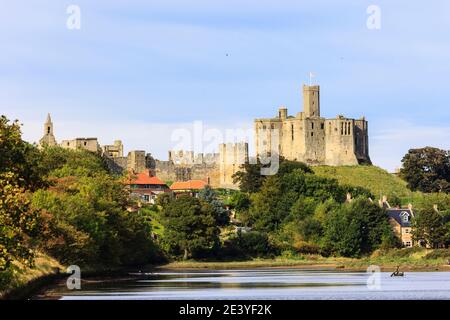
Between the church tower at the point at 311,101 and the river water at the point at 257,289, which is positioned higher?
the church tower at the point at 311,101

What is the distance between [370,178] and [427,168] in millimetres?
6450

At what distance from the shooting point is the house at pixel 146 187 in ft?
415

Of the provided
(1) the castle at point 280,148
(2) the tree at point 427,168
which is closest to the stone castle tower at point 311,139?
(1) the castle at point 280,148

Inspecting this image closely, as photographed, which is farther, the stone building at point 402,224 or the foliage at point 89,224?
the stone building at point 402,224

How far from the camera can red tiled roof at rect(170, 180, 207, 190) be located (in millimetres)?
133062

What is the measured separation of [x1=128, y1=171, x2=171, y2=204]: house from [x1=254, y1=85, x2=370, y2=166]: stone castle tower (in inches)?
536

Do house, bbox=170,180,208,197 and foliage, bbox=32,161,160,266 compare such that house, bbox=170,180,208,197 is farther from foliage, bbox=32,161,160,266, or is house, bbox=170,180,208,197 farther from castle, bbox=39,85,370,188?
foliage, bbox=32,161,160,266

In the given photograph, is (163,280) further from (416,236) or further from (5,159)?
(416,236)

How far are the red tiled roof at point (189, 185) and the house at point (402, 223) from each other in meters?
34.6

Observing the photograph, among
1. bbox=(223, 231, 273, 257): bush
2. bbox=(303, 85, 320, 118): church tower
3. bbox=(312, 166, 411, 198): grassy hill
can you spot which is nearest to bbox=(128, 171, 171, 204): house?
bbox=(312, 166, 411, 198): grassy hill

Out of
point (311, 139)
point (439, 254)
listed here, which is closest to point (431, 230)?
point (439, 254)
